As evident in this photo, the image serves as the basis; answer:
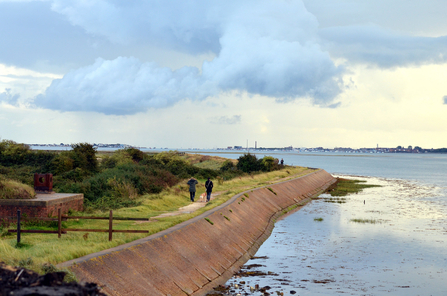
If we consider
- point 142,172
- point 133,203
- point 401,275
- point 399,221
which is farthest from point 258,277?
point 142,172

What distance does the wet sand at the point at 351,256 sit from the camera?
47.1ft

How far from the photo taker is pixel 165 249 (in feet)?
43.7

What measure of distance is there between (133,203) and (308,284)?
12.7 metres

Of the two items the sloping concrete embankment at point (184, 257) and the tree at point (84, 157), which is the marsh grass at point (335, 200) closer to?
the sloping concrete embankment at point (184, 257)

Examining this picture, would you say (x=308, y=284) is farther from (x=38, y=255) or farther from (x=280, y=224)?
(x=280, y=224)

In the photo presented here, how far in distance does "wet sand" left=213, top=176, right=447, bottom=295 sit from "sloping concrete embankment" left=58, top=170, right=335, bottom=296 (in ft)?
2.74

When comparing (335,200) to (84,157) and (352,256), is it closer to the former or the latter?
(352,256)

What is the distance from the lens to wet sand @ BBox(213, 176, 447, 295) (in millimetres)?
14344

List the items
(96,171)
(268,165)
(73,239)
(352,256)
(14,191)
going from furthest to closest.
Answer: (268,165) < (96,171) < (352,256) < (14,191) < (73,239)

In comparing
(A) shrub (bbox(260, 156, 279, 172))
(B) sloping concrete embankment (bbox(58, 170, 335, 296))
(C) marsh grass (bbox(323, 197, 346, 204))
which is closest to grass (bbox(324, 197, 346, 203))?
(C) marsh grass (bbox(323, 197, 346, 204))

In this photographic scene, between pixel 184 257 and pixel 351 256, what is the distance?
8522 mm

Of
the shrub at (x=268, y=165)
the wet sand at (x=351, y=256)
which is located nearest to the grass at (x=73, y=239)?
the wet sand at (x=351, y=256)

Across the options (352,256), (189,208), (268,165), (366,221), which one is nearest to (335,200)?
(366,221)

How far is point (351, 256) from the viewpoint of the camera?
739 inches
